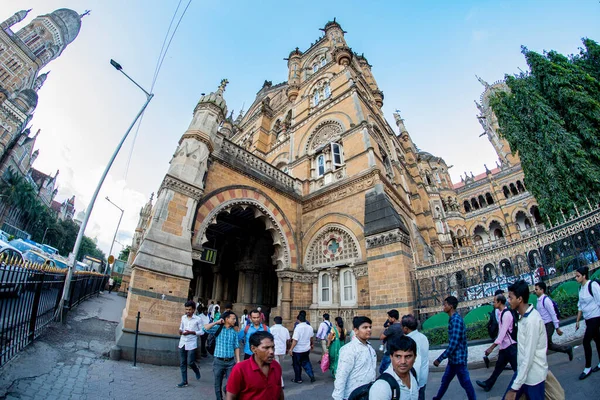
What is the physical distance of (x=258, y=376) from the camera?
7.06 ft

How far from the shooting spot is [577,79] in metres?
12.3

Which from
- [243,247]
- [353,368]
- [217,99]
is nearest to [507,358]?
[353,368]

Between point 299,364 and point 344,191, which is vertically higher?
point 344,191

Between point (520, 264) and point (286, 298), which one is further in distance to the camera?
point (286, 298)

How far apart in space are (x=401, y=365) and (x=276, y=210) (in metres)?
9.33

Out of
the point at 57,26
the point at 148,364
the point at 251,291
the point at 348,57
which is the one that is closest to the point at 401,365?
the point at 148,364

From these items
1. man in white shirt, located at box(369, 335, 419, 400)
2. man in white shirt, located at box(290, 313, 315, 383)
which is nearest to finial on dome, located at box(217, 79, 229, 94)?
man in white shirt, located at box(290, 313, 315, 383)

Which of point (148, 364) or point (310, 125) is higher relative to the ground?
point (310, 125)

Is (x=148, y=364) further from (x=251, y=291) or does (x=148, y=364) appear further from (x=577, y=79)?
(x=577, y=79)

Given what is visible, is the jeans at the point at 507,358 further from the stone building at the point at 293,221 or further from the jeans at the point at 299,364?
the stone building at the point at 293,221

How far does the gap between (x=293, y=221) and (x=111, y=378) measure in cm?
823

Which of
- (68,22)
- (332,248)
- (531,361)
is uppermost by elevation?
(68,22)

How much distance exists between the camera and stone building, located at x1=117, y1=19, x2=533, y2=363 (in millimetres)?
6949

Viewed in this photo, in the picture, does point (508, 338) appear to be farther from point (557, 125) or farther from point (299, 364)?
point (557, 125)
